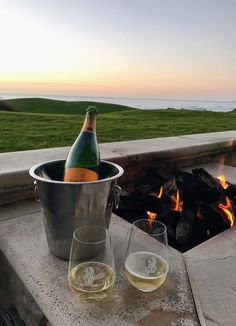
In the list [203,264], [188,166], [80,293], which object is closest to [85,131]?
[80,293]

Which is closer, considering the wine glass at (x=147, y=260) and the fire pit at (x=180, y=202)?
the wine glass at (x=147, y=260)

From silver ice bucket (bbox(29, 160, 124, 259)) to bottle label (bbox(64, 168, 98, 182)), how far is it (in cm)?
13

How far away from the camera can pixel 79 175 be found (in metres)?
1.57

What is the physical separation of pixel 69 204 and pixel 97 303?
473 mm

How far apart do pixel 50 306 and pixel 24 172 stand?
123 centimetres

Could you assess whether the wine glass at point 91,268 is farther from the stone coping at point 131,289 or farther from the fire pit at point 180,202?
the fire pit at point 180,202

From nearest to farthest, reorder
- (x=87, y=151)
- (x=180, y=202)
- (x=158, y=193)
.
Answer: (x=87, y=151) → (x=180, y=202) → (x=158, y=193)

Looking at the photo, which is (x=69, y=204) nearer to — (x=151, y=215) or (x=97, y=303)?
(x=97, y=303)

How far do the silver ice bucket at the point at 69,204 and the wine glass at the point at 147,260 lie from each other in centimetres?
26

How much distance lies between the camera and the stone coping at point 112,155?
7.32 feet

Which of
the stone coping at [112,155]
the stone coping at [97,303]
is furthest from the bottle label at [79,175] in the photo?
the stone coping at [112,155]

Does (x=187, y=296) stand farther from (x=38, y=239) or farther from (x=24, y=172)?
(x=24, y=172)

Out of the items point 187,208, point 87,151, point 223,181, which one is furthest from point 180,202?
point 87,151

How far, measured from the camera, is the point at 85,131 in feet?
5.86
